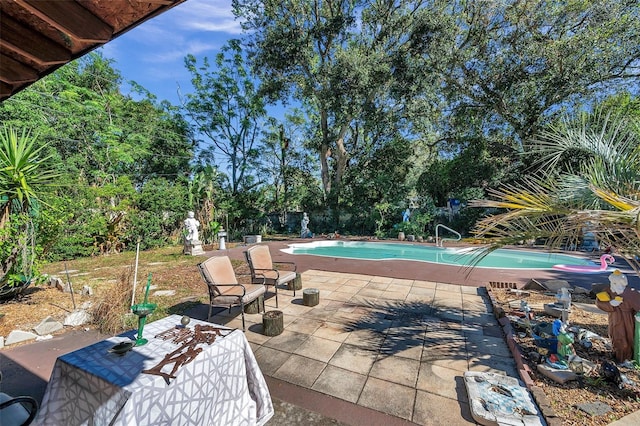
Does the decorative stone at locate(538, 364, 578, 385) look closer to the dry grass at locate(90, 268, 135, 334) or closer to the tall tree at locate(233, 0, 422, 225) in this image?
the dry grass at locate(90, 268, 135, 334)

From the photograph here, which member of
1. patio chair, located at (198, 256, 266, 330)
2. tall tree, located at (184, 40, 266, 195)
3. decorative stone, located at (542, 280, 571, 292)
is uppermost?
tall tree, located at (184, 40, 266, 195)

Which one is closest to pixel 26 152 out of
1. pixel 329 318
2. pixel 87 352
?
pixel 87 352

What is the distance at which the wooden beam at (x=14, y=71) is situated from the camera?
129 cm

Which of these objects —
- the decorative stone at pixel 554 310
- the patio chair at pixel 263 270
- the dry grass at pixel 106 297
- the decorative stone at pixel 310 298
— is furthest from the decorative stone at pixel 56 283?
the decorative stone at pixel 554 310

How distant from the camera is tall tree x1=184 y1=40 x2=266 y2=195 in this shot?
60.0 ft

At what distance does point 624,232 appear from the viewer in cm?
243

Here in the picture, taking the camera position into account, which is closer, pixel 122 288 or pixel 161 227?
pixel 122 288

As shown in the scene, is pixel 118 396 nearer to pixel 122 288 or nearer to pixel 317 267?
pixel 122 288

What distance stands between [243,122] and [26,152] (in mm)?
16021

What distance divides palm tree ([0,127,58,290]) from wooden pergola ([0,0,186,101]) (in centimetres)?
423

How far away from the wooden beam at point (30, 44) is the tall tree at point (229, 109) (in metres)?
18.1

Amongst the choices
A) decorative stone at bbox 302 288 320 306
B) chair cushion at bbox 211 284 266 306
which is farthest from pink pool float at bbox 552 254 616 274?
chair cushion at bbox 211 284 266 306

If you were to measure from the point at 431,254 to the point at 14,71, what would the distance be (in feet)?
37.7

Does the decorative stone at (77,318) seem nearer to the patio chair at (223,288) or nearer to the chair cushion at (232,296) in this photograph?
the patio chair at (223,288)
